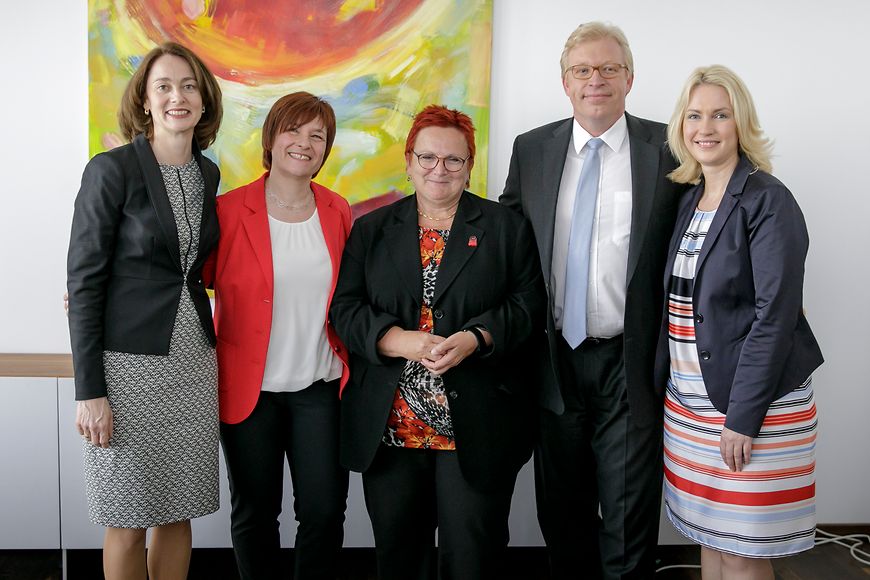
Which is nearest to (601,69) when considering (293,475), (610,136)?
(610,136)

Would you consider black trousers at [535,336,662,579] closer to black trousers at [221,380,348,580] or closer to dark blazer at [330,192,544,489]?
dark blazer at [330,192,544,489]

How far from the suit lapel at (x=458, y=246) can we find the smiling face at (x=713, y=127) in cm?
66

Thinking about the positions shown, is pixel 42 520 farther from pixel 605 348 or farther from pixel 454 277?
pixel 605 348

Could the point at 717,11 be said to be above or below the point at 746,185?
above

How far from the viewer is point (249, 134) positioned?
9.84 feet

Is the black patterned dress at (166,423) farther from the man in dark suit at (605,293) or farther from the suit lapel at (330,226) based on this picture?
the man in dark suit at (605,293)

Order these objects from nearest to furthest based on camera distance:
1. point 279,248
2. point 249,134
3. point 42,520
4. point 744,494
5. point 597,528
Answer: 1. point 744,494
2. point 279,248
3. point 597,528
4. point 42,520
5. point 249,134

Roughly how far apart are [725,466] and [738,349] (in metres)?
0.33

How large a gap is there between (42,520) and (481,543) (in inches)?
71.8

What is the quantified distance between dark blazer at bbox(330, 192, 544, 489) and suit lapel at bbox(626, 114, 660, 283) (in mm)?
292

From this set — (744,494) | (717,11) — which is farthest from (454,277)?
(717,11)

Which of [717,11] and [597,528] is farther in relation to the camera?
[717,11]

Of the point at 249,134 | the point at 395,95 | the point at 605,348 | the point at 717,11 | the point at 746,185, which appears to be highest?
the point at 717,11

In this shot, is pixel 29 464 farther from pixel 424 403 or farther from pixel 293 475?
pixel 424 403
